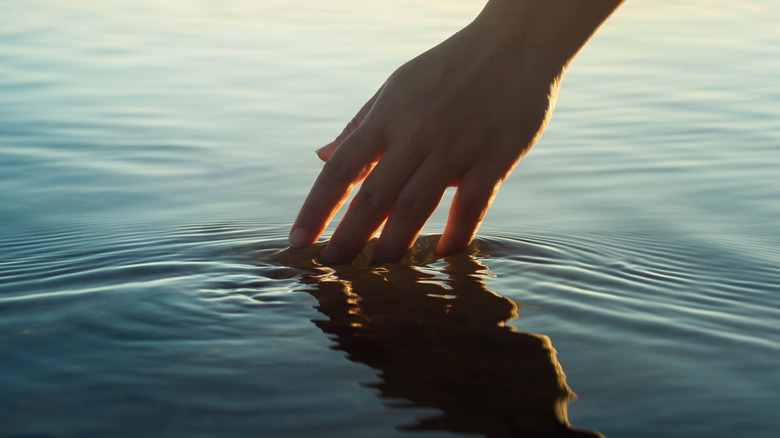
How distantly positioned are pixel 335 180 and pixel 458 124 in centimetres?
33

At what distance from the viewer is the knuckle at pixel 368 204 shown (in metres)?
1.76

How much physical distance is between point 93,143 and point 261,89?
1364mm

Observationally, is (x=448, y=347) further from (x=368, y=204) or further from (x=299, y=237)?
(x=299, y=237)

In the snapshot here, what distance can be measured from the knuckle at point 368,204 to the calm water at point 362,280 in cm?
16

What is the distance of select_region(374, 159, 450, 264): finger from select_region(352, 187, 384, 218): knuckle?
0.03 m

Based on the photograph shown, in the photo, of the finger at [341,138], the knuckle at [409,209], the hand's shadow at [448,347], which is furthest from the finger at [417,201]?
the finger at [341,138]

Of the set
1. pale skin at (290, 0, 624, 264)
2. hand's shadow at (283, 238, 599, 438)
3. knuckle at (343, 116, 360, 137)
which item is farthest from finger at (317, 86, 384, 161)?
hand's shadow at (283, 238, 599, 438)

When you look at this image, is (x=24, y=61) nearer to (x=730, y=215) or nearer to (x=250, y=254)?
(x=250, y=254)

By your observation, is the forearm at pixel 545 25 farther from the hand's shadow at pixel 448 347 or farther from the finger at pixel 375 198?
the hand's shadow at pixel 448 347

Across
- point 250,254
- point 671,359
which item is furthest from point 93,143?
point 671,359

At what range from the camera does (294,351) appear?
4.40 ft

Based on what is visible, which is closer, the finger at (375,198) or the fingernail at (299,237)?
the finger at (375,198)

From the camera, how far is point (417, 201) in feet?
5.66

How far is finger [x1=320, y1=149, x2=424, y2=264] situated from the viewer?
5.67 ft
